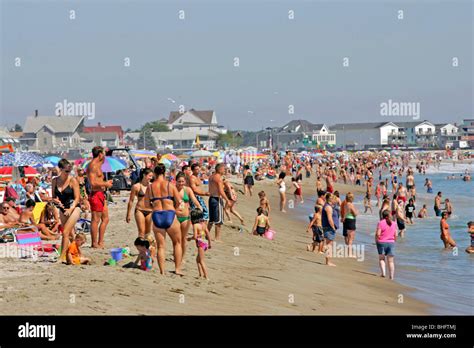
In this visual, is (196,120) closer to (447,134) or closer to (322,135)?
(322,135)

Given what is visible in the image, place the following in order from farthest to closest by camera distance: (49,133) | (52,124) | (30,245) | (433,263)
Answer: (52,124) → (49,133) → (433,263) → (30,245)

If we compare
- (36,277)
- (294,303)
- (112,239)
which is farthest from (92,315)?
(112,239)

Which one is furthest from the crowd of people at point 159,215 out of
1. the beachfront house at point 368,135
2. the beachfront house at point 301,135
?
the beachfront house at point 368,135

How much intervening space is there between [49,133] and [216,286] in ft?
304

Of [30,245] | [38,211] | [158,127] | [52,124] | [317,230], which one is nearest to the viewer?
[30,245]

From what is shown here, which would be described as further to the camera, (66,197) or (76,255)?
(66,197)

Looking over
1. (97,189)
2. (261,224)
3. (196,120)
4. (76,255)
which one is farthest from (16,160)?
(196,120)

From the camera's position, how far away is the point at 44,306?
26.3ft

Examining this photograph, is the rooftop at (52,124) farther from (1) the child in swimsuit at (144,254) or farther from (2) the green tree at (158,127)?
(1) the child in swimsuit at (144,254)

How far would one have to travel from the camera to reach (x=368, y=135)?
521ft

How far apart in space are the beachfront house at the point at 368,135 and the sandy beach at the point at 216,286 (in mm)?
143859

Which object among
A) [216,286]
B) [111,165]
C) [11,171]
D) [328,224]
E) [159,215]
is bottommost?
[216,286]
